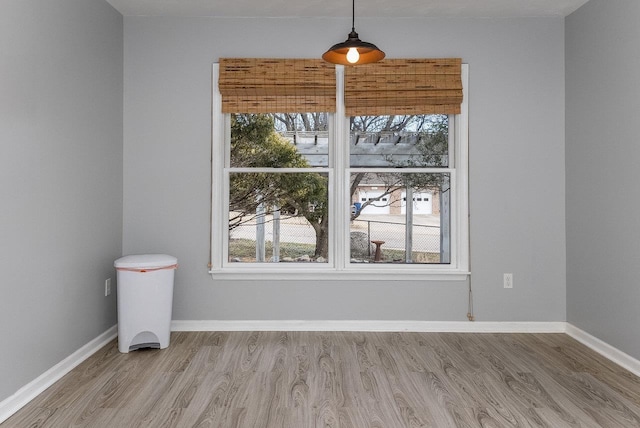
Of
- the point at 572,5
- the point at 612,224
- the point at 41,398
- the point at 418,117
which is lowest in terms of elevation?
the point at 41,398

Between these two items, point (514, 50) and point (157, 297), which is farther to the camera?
point (514, 50)

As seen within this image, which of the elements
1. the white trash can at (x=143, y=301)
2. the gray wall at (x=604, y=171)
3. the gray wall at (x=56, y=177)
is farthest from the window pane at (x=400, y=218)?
the gray wall at (x=56, y=177)

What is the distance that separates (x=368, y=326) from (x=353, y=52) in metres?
2.24

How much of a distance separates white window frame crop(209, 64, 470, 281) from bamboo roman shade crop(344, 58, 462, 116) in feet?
0.34

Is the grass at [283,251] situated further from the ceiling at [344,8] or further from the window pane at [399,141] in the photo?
the ceiling at [344,8]

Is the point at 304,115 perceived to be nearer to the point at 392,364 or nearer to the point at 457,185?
the point at 457,185

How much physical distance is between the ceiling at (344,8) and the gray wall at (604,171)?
15.6 inches

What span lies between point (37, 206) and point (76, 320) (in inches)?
34.8

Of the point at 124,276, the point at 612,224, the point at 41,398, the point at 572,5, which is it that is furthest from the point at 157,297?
the point at 572,5

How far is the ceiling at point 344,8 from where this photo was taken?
3.47 meters

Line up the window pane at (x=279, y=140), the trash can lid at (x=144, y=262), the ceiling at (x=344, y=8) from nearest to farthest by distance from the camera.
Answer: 1. the trash can lid at (x=144, y=262)
2. the ceiling at (x=344, y=8)
3. the window pane at (x=279, y=140)

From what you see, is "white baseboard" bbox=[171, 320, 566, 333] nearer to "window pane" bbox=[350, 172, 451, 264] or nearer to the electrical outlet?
the electrical outlet

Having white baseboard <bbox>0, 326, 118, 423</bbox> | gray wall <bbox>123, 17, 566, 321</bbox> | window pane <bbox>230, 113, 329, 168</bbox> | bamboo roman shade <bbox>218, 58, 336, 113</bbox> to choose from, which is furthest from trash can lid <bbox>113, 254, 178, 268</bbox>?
bamboo roman shade <bbox>218, 58, 336, 113</bbox>

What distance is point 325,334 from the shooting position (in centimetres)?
369
